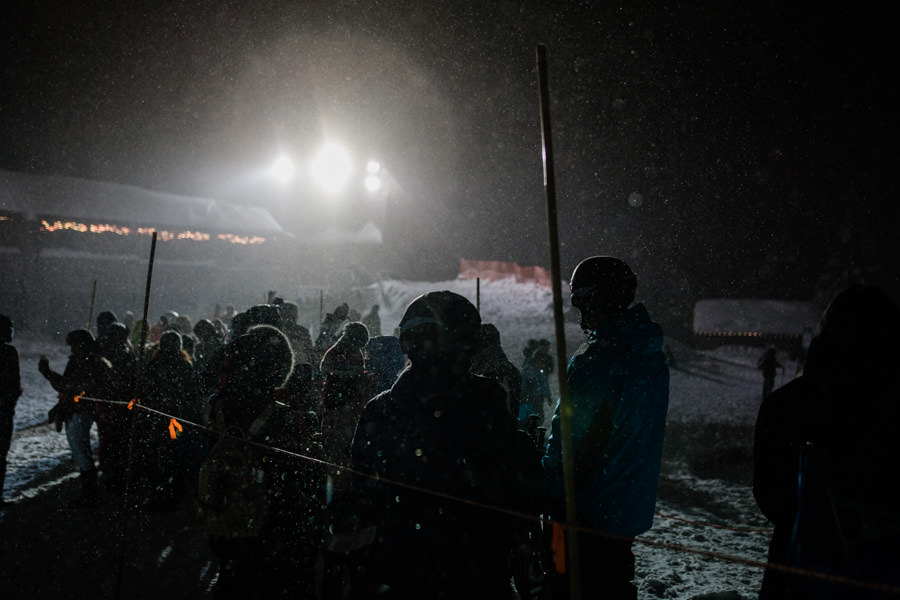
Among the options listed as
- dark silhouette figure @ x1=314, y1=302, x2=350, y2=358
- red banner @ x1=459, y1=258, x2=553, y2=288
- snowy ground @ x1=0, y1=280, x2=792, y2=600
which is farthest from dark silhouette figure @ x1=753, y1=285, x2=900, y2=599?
red banner @ x1=459, y1=258, x2=553, y2=288

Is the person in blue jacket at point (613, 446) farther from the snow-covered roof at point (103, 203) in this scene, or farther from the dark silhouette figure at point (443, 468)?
the snow-covered roof at point (103, 203)

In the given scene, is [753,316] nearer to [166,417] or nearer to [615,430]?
[615,430]

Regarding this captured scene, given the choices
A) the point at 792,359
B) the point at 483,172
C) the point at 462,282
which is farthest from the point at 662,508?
the point at 462,282

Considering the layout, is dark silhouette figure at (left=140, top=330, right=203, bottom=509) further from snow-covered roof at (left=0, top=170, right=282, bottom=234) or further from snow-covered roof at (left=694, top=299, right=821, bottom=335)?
snow-covered roof at (left=0, top=170, right=282, bottom=234)

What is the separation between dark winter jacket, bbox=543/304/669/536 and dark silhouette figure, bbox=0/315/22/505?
21.6 ft

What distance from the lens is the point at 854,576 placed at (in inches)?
53.5

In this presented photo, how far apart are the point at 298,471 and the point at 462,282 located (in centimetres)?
2616

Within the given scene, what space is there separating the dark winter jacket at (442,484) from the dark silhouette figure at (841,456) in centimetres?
95

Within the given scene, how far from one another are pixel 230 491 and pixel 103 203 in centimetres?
4592

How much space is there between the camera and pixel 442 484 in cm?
171

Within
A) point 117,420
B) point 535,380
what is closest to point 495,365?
point 535,380

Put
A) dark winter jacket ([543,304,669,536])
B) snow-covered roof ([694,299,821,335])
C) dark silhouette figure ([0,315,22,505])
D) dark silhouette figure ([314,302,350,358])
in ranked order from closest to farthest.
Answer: dark winter jacket ([543,304,669,536])
dark silhouette figure ([0,315,22,505])
dark silhouette figure ([314,302,350,358])
snow-covered roof ([694,299,821,335])

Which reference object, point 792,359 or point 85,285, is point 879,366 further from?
point 85,285

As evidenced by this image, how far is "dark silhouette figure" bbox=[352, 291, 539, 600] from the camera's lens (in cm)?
171
